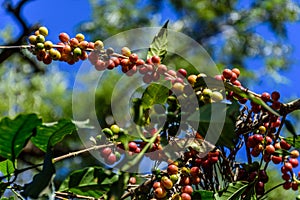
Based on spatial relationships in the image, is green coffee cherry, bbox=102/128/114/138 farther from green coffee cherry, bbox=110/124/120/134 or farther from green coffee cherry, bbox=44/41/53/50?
green coffee cherry, bbox=44/41/53/50

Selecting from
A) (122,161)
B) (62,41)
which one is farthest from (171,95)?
(62,41)

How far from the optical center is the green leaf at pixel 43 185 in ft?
1.40

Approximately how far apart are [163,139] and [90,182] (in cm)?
8

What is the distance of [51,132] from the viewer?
19.2 inches

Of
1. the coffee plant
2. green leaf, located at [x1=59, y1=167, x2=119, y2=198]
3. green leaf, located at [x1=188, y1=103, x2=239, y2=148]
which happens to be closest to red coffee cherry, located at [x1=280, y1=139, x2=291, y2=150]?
the coffee plant

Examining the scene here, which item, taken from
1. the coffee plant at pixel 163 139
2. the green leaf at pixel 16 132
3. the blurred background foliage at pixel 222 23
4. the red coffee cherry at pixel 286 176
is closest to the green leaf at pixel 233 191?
the coffee plant at pixel 163 139

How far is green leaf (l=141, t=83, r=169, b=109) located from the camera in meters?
0.55

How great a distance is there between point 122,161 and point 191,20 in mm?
5589

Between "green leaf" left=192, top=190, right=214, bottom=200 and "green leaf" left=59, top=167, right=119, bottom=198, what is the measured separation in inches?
3.5

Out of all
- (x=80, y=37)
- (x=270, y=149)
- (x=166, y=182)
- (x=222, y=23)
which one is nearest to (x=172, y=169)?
(x=166, y=182)

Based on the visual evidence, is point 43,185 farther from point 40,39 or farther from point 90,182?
point 40,39

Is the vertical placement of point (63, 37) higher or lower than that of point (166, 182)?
higher

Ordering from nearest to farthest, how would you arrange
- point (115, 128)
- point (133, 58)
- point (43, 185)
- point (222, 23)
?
point (43, 185) < point (115, 128) < point (133, 58) < point (222, 23)

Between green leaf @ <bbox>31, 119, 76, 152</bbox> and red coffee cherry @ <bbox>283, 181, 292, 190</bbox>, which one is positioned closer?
green leaf @ <bbox>31, 119, 76, 152</bbox>
